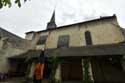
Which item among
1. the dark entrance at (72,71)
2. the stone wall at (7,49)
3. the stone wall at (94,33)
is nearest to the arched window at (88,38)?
the stone wall at (94,33)

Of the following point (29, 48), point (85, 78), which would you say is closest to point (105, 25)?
point (85, 78)

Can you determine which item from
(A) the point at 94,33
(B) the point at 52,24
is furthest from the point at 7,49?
(B) the point at 52,24

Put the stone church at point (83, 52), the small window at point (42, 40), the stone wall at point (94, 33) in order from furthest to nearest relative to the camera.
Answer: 1. the small window at point (42, 40)
2. the stone wall at point (94, 33)
3. the stone church at point (83, 52)

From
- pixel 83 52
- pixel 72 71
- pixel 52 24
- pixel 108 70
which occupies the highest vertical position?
pixel 52 24

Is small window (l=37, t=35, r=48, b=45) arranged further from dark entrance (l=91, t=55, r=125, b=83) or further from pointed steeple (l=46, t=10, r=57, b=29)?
pointed steeple (l=46, t=10, r=57, b=29)

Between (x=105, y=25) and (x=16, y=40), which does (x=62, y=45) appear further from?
(x=16, y=40)

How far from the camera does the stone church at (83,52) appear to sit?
344 inches

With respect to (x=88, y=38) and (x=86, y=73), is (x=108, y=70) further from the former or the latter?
(x=88, y=38)

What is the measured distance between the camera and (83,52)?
9.45m

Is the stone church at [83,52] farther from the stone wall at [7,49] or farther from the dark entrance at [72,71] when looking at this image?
the stone wall at [7,49]

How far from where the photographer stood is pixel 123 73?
949cm

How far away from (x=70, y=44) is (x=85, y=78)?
218 inches

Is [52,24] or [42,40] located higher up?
[52,24]

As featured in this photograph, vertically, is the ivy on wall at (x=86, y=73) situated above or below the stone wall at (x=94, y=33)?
below
